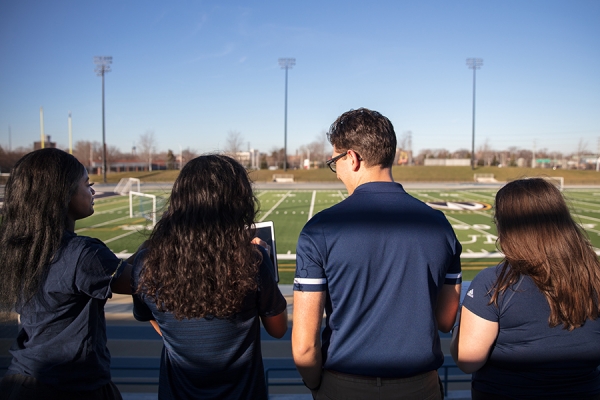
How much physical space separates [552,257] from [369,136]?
903 mm


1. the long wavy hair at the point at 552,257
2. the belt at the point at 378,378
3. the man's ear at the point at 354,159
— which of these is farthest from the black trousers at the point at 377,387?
the man's ear at the point at 354,159

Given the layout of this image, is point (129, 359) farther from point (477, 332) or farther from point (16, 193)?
point (477, 332)

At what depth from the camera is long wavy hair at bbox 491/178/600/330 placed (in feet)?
5.86

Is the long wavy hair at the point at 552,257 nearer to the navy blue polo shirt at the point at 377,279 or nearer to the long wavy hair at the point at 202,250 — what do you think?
the navy blue polo shirt at the point at 377,279

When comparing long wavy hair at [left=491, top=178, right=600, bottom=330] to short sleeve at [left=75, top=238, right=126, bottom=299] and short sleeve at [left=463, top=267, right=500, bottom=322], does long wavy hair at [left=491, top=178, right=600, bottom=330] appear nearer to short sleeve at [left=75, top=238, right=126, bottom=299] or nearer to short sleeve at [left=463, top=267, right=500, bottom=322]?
short sleeve at [left=463, top=267, right=500, bottom=322]

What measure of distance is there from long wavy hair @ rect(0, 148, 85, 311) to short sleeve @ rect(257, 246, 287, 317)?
0.88 metres

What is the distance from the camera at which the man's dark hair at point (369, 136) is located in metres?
1.91

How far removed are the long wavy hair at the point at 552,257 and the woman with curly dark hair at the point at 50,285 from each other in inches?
65.3

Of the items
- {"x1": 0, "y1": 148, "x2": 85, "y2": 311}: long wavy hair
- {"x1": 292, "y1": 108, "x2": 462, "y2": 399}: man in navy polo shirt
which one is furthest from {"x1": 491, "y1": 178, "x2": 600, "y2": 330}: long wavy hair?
{"x1": 0, "y1": 148, "x2": 85, "y2": 311}: long wavy hair

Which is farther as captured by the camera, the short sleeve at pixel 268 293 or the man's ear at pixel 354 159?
the man's ear at pixel 354 159

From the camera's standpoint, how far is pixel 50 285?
1.83 metres

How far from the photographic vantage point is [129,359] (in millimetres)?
6316

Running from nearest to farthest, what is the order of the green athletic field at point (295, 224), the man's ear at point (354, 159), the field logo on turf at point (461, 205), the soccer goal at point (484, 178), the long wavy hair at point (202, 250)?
the long wavy hair at point (202, 250) → the man's ear at point (354, 159) → the green athletic field at point (295, 224) → the field logo on turf at point (461, 205) → the soccer goal at point (484, 178)

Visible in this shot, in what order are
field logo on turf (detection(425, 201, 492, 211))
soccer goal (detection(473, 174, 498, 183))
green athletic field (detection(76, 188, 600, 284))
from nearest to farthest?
1. green athletic field (detection(76, 188, 600, 284))
2. field logo on turf (detection(425, 201, 492, 211))
3. soccer goal (detection(473, 174, 498, 183))
